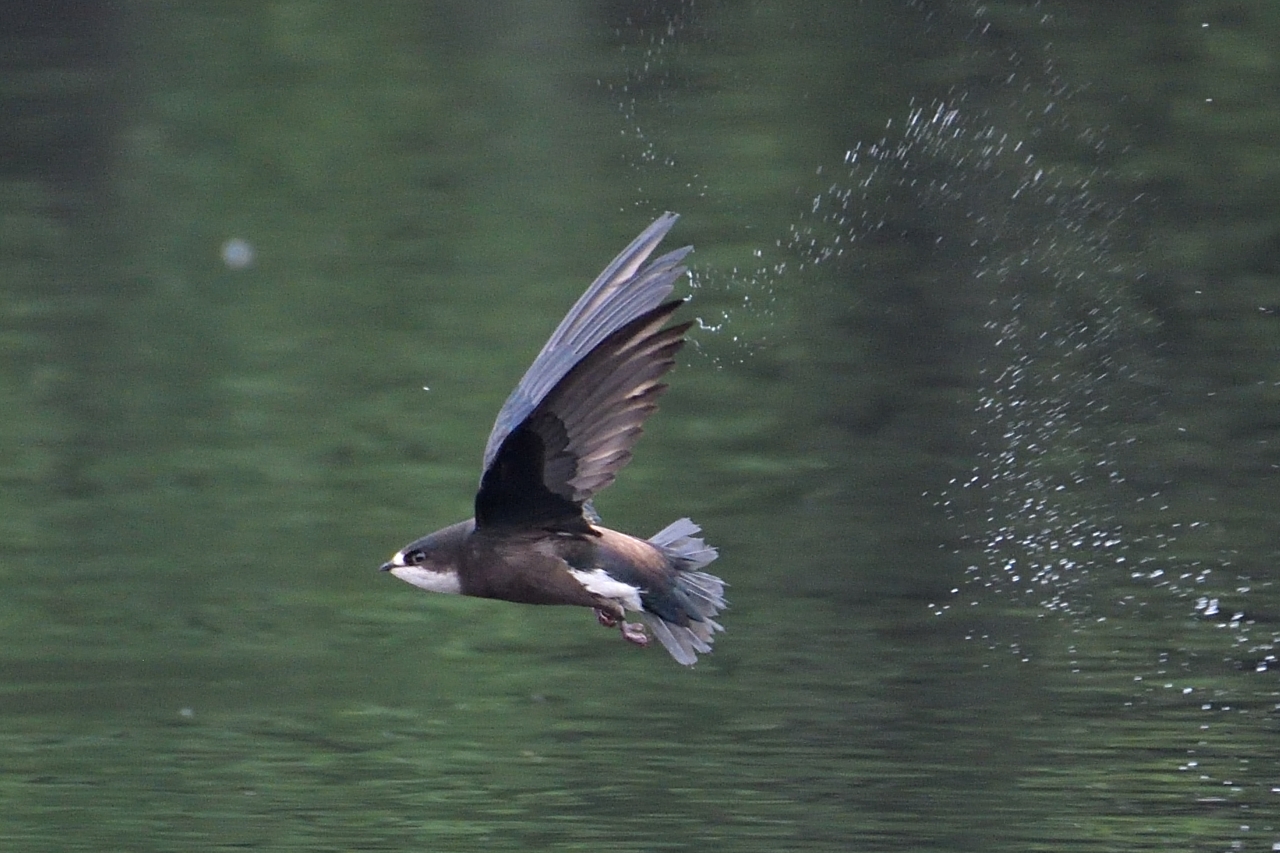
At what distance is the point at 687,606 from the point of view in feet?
19.9

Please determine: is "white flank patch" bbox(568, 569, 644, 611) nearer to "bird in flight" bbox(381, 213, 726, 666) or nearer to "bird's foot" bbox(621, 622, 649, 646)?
"bird in flight" bbox(381, 213, 726, 666)

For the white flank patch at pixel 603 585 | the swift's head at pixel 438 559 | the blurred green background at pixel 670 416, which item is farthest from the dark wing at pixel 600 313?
the blurred green background at pixel 670 416

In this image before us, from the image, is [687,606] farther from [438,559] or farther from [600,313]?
[600,313]

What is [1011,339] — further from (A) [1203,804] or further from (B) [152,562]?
(A) [1203,804]

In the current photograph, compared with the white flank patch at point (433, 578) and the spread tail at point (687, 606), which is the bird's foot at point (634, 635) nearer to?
the spread tail at point (687, 606)

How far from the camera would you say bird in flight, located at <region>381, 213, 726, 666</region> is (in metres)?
5.59

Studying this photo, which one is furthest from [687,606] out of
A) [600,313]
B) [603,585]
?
[600,313]

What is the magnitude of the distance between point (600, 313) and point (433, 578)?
726mm

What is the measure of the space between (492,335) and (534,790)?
5218 millimetres

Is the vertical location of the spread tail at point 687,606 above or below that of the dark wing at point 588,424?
below

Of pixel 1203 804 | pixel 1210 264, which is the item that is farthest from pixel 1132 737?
pixel 1210 264

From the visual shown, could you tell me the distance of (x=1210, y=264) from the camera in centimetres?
1189

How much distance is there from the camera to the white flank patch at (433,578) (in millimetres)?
5941

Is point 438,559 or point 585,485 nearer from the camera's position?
point 585,485
